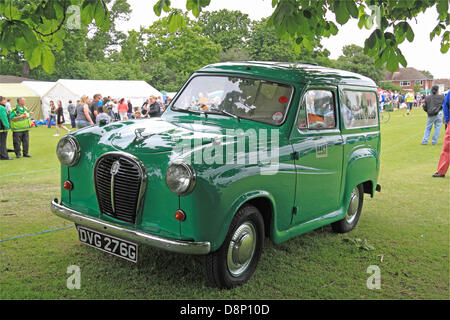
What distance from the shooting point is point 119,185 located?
3.76 meters

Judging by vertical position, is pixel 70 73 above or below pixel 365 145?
above

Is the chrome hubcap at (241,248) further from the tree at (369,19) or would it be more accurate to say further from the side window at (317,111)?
the tree at (369,19)

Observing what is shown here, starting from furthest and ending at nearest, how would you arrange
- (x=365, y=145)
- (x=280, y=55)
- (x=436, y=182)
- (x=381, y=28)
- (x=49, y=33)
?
(x=280, y=55) < (x=436, y=182) < (x=365, y=145) < (x=381, y=28) < (x=49, y=33)

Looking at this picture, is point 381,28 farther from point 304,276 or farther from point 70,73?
point 70,73

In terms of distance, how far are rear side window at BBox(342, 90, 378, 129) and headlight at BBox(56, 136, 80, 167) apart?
3396mm

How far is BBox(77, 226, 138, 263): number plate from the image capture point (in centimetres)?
371

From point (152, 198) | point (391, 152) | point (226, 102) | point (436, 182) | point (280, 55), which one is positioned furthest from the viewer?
point (280, 55)

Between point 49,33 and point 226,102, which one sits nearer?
point 49,33

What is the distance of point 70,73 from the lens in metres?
51.8

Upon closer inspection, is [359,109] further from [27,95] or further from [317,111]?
[27,95]

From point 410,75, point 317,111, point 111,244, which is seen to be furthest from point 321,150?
point 410,75

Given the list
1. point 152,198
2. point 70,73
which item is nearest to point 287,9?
point 152,198

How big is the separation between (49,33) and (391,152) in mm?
12194

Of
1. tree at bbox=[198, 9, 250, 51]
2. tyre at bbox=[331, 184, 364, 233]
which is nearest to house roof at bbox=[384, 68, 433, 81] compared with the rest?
tree at bbox=[198, 9, 250, 51]
